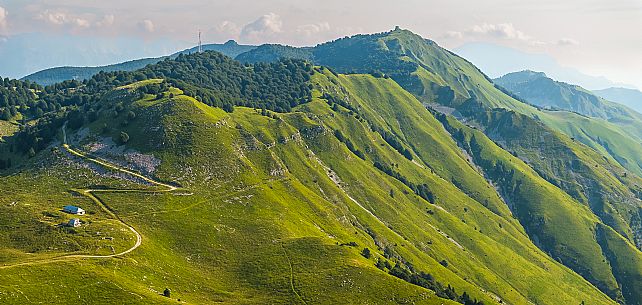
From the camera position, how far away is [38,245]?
383 ft

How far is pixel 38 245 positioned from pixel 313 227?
90.5 metres

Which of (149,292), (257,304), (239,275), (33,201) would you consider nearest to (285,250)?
(239,275)

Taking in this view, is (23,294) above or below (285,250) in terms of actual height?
above

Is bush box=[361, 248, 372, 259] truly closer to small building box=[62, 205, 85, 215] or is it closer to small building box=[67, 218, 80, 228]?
small building box=[67, 218, 80, 228]

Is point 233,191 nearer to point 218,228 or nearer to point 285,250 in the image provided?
point 218,228

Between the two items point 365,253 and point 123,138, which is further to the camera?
point 123,138

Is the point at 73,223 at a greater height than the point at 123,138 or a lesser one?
lesser

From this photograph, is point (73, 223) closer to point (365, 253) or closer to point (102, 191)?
point (102, 191)

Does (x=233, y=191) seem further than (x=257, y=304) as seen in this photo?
Yes

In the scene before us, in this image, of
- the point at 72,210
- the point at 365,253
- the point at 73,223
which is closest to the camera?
the point at 73,223

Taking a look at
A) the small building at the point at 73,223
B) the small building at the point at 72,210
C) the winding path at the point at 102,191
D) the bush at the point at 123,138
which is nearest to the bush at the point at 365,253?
the winding path at the point at 102,191

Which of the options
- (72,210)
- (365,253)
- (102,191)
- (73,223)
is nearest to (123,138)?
(102,191)

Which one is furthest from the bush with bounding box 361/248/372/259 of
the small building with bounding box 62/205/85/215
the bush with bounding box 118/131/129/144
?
the bush with bounding box 118/131/129/144

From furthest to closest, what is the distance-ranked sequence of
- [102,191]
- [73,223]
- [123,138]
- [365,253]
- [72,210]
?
[123,138] < [365,253] < [102,191] < [72,210] < [73,223]
